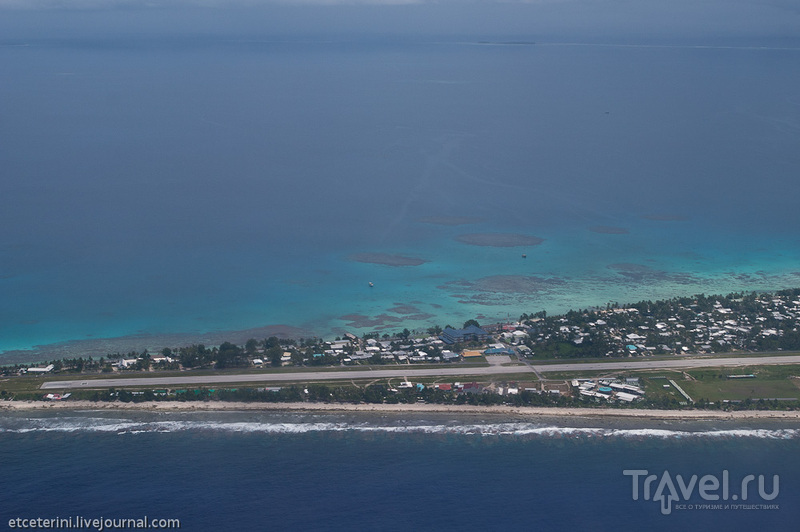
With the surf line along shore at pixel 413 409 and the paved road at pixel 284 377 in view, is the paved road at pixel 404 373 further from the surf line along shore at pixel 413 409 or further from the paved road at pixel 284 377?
the surf line along shore at pixel 413 409

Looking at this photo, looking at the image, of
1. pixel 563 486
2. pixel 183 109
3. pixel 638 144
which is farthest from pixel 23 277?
pixel 638 144

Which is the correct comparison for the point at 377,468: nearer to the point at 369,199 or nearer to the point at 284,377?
the point at 284,377

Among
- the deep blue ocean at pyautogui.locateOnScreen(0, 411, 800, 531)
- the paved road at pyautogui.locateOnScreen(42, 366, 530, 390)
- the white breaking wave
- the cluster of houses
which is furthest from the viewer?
the cluster of houses

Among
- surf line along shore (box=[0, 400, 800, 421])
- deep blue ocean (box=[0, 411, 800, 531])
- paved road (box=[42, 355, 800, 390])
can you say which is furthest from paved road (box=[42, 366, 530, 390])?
deep blue ocean (box=[0, 411, 800, 531])

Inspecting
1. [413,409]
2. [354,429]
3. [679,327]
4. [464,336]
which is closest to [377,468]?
[354,429]

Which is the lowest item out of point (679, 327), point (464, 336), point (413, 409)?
point (413, 409)

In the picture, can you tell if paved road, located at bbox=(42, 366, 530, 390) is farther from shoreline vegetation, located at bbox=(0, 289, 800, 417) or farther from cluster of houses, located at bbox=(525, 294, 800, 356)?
cluster of houses, located at bbox=(525, 294, 800, 356)

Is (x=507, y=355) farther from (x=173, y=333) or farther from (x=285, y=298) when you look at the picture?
(x=173, y=333)
